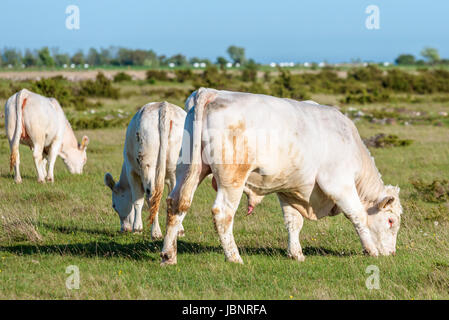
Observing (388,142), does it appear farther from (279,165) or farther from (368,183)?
(279,165)

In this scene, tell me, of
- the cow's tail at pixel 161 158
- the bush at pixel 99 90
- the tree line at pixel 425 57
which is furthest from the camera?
the tree line at pixel 425 57

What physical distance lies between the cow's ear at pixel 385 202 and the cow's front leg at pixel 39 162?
350 inches

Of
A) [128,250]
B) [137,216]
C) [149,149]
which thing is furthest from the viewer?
[137,216]

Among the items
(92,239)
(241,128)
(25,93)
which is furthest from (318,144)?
(25,93)

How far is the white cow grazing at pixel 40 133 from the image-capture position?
14453 mm

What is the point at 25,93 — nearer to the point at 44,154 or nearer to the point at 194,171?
the point at 44,154

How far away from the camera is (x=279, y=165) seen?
7492 millimetres

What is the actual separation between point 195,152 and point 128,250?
2123mm

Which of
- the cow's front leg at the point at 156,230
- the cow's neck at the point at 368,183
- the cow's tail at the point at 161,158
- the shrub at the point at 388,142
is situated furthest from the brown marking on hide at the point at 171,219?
the shrub at the point at 388,142

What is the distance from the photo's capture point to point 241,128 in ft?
23.9

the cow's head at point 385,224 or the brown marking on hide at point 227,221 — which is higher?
the brown marking on hide at point 227,221

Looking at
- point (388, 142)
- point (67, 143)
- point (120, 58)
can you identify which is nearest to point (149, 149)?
point (67, 143)

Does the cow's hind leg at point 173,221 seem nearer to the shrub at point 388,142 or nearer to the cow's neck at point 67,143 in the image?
the cow's neck at point 67,143

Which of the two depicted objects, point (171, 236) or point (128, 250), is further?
point (128, 250)
